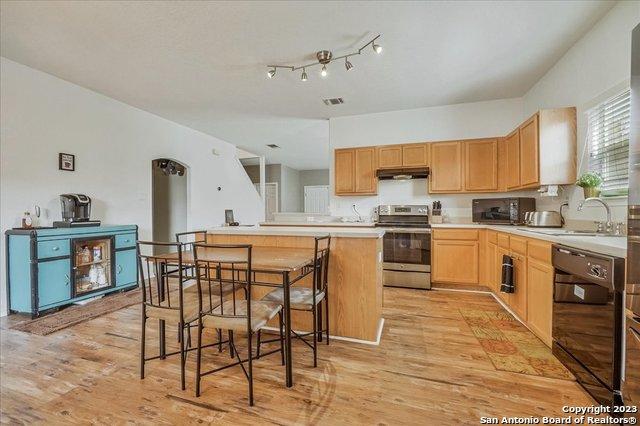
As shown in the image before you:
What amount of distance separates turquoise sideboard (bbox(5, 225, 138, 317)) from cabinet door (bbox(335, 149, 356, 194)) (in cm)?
322

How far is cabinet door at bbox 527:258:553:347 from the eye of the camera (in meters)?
2.22

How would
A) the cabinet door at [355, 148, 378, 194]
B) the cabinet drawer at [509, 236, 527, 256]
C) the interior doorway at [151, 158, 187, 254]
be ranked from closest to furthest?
1. the cabinet drawer at [509, 236, 527, 256]
2. the cabinet door at [355, 148, 378, 194]
3. the interior doorway at [151, 158, 187, 254]

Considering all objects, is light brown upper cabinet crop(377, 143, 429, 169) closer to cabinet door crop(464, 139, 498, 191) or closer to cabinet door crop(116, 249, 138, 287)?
cabinet door crop(464, 139, 498, 191)

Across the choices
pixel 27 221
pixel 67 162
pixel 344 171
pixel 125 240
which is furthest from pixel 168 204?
pixel 344 171

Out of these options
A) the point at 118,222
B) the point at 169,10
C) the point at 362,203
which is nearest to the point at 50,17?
the point at 169,10

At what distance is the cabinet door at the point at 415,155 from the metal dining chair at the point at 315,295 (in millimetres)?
2617

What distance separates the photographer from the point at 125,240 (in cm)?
382

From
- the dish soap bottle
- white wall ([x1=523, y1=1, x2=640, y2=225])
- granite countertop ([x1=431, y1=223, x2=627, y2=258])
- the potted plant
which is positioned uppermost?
white wall ([x1=523, y1=1, x2=640, y2=225])

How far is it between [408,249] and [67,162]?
181 inches

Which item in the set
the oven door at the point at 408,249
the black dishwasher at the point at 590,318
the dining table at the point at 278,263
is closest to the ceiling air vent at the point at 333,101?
the oven door at the point at 408,249

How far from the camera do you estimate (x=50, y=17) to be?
2.35 m

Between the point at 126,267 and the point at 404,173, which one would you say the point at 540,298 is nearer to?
the point at 404,173

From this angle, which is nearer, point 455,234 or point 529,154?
point 529,154

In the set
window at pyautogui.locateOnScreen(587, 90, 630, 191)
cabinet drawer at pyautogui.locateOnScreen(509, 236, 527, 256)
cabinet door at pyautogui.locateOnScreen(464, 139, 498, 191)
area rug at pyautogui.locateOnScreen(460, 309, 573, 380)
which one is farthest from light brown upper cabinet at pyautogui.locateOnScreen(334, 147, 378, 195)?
window at pyautogui.locateOnScreen(587, 90, 630, 191)
